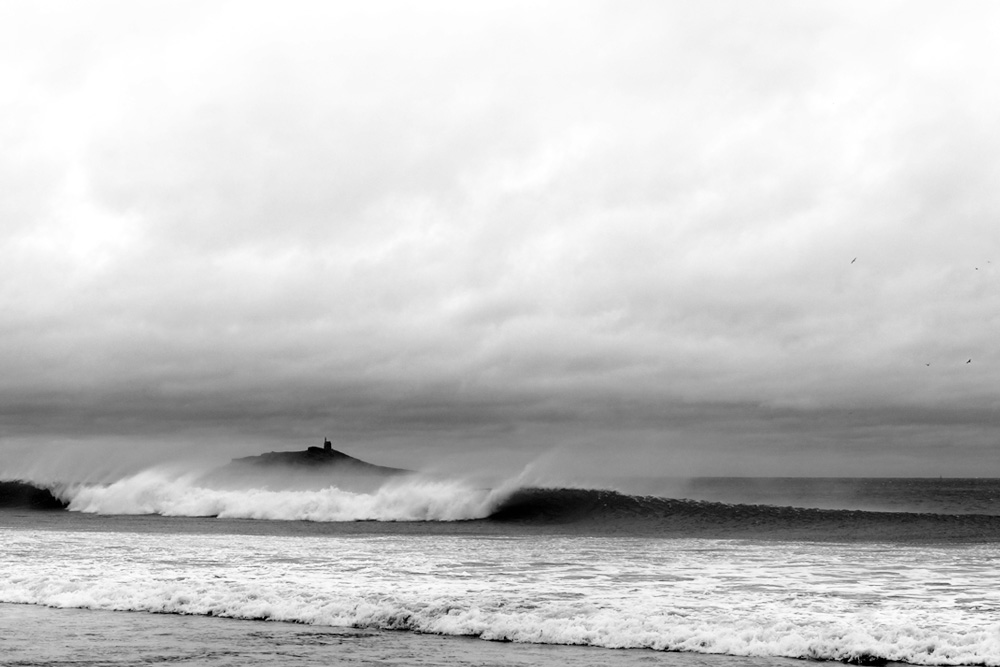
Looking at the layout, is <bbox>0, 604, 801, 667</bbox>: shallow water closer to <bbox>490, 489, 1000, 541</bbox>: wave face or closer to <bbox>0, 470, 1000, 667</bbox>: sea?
<bbox>0, 470, 1000, 667</bbox>: sea

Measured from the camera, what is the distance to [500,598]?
14.4m

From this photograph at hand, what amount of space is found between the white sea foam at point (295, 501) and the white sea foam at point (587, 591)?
18096mm

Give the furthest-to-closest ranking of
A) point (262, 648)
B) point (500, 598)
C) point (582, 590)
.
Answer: point (582, 590)
point (500, 598)
point (262, 648)

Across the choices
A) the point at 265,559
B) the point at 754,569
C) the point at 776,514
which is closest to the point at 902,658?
the point at 754,569

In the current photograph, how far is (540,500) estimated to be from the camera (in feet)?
138

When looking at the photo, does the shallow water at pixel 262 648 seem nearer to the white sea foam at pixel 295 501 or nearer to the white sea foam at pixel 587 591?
the white sea foam at pixel 587 591

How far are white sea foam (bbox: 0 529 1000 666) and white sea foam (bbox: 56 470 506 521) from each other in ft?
59.4

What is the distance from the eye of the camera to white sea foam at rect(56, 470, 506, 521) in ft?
137

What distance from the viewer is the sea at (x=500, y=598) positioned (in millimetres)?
11367

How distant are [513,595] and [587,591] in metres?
1.30

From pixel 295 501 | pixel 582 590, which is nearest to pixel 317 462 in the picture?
pixel 295 501

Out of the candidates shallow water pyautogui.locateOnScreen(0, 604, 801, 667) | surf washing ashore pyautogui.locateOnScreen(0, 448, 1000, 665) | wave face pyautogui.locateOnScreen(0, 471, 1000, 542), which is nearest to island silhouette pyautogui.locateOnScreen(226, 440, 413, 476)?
wave face pyautogui.locateOnScreen(0, 471, 1000, 542)

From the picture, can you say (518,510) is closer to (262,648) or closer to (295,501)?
(295,501)

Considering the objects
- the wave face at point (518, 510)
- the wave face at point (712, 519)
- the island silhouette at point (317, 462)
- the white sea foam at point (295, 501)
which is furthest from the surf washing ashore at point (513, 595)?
the island silhouette at point (317, 462)
